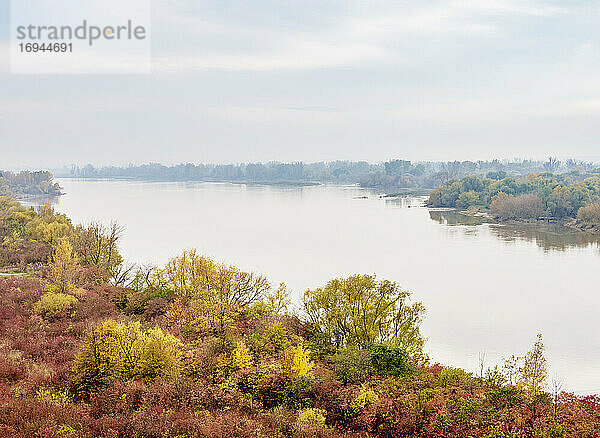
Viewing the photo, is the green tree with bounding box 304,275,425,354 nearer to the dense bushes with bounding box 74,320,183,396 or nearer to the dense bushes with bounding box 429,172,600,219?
the dense bushes with bounding box 74,320,183,396

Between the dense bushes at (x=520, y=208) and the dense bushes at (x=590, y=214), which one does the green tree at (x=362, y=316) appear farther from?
the dense bushes at (x=520, y=208)

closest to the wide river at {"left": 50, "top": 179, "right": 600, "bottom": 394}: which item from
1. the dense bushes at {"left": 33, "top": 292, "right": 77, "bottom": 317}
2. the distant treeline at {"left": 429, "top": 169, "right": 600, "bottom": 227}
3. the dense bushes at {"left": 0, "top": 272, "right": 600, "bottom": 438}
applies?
the distant treeline at {"left": 429, "top": 169, "right": 600, "bottom": 227}

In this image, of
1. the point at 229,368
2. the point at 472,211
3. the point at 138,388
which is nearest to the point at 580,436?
the point at 229,368

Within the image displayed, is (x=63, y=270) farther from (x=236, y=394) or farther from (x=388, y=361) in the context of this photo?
(x=388, y=361)

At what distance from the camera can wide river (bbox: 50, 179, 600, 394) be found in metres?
17.2

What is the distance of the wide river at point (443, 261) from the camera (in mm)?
17219

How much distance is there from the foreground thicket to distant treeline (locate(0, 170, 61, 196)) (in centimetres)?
8145

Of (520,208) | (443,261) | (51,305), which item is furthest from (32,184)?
(51,305)

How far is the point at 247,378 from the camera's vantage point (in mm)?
10016

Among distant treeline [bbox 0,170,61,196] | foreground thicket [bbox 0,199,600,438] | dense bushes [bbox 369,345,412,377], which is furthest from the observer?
distant treeline [bbox 0,170,61,196]

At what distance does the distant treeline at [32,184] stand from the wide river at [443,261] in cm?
3248

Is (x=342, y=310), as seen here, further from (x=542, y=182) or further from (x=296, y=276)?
(x=542, y=182)

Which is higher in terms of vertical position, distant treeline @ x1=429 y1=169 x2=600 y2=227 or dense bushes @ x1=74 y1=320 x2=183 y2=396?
distant treeline @ x1=429 y1=169 x2=600 y2=227

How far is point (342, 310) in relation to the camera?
14297 mm
